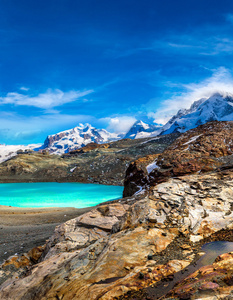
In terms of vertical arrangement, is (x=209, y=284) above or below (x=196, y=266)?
above

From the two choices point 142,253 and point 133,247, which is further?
point 133,247

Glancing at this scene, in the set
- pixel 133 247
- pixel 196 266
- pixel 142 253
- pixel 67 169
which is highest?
pixel 67 169

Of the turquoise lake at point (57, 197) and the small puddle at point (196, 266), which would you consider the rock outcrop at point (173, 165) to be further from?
the turquoise lake at point (57, 197)

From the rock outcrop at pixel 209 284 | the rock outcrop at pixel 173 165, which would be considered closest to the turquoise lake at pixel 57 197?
the rock outcrop at pixel 173 165

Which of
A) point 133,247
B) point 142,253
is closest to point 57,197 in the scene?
point 133,247

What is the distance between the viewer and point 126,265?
6145mm

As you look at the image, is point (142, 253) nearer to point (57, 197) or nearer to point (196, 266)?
point (196, 266)

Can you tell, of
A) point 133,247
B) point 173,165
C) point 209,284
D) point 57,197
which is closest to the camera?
point 209,284

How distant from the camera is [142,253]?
658cm

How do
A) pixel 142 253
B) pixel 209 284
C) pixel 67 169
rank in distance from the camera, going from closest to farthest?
pixel 209 284
pixel 142 253
pixel 67 169

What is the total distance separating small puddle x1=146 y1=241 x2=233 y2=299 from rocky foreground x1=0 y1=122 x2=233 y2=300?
0.33 feet

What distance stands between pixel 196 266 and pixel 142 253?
1.62 m

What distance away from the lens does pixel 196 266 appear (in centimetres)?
584

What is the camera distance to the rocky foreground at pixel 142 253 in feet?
16.7
